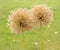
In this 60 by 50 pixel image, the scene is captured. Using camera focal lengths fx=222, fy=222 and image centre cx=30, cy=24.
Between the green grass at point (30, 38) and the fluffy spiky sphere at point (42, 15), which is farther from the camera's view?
the green grass at point (30, 38)

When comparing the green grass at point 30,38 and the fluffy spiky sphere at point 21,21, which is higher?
the fluffy spiky sphere at point 21,21

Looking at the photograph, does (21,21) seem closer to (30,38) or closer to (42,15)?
(42,15)

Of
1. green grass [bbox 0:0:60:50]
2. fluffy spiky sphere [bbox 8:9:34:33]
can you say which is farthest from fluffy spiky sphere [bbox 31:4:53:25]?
green grass [bbox 0:0:60:50]

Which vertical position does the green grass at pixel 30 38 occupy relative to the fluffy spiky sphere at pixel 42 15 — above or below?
below

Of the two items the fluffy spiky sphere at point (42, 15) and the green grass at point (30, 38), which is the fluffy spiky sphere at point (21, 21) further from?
the green grass at point (30, 38)

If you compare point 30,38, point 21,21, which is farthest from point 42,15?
point 30,38

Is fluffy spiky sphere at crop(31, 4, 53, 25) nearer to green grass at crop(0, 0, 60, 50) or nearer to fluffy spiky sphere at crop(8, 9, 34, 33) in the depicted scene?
fluffy spiky sphere at crop(8, 9, 34, 33)

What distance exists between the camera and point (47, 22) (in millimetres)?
836

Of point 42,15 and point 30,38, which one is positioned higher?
point 42,15

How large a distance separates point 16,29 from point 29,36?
3.79m

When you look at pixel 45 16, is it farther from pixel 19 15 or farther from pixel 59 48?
pixel 59 48

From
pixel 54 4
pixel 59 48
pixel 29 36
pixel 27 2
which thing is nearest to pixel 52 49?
pixel 59 48

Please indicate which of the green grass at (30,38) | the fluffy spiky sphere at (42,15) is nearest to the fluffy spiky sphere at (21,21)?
the fluffy spiky sphere at (42,15)

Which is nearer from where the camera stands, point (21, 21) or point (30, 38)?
point (21, 21)
